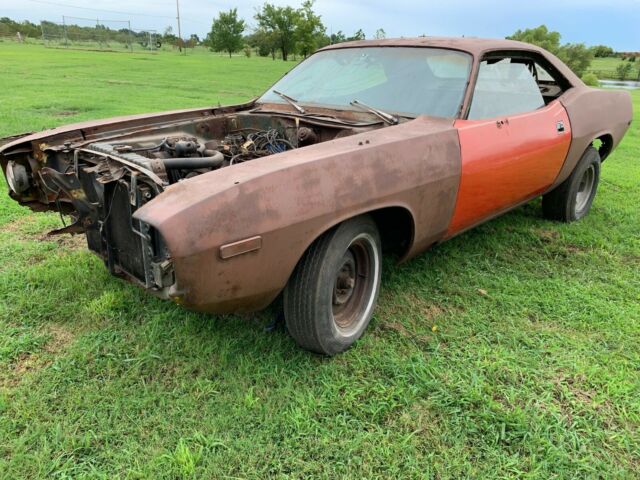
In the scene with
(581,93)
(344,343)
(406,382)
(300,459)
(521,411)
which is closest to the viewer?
(300,459)

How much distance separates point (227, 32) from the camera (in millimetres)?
44094

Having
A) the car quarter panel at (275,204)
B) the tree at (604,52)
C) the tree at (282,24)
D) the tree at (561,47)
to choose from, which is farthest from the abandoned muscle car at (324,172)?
the tree at (604,52)

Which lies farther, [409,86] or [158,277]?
[409,86]

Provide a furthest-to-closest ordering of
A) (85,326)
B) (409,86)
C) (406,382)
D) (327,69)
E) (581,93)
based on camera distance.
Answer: (581,93), (327,69), (409,86), (85,326), (406,382)

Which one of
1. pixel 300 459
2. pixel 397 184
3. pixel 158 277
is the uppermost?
pixel 397 184

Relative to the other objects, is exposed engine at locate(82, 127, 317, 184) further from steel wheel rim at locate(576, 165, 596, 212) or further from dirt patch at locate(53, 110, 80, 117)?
dirt patch at locate(53, 110, 80, 117)

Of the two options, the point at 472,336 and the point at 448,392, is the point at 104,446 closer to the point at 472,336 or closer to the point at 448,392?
the point at 448,392

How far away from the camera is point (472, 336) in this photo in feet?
9.44

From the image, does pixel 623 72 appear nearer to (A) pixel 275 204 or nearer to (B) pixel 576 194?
(B) pixel 576 194

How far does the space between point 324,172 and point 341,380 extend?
100 centimetres

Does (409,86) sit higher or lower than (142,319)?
higher

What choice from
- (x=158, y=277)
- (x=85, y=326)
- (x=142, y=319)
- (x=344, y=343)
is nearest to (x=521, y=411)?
(x=344, y=343)

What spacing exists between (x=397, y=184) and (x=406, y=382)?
977mm

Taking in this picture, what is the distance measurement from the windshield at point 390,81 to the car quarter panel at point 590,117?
128 centimetres
